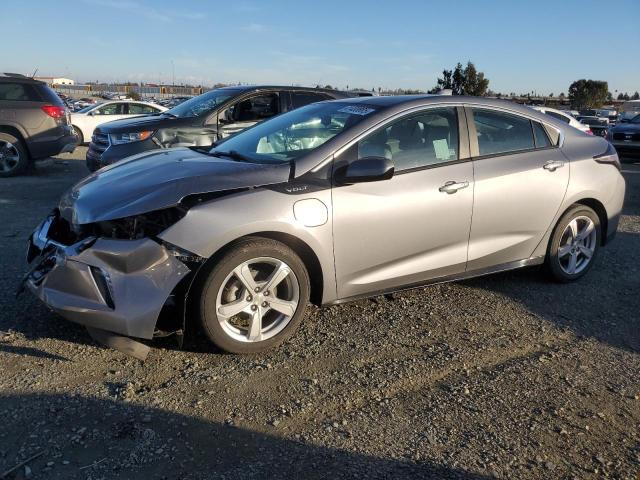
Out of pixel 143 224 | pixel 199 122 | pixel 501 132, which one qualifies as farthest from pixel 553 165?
pixel 199 122

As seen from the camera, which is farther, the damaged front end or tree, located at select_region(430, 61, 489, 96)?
tree, located at select_region(430, 61, 489, 96)

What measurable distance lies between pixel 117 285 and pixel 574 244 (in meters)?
3.87

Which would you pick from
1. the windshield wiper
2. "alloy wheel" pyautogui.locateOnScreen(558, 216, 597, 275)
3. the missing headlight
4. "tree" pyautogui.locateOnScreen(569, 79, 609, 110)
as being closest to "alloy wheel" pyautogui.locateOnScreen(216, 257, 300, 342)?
the missing headlight

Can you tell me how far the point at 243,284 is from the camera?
3.44m

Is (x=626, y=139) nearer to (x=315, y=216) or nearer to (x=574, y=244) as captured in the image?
(x=574, y=244)

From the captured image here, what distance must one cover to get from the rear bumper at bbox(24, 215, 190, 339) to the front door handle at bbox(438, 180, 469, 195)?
1.95 metres

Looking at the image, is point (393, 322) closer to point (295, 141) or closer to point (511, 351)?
point (511, 351)

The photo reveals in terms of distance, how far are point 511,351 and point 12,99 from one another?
9.83 metres

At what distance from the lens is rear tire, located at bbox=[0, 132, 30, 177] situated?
10047 mm

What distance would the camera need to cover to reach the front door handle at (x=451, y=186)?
13.3 ft

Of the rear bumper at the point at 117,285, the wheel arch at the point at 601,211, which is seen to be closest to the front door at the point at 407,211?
the rear bumper at the point at 117,285

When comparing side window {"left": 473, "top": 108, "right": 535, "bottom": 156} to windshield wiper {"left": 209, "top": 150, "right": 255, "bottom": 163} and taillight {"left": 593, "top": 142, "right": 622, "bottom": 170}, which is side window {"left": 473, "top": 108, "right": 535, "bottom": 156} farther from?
windshield wiper {"left": 209, "top": 150, "right": 255, "bottom": 163}

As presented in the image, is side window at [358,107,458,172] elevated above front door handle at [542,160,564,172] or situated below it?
above

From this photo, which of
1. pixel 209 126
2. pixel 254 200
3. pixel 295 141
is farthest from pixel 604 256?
pixel 209 126
